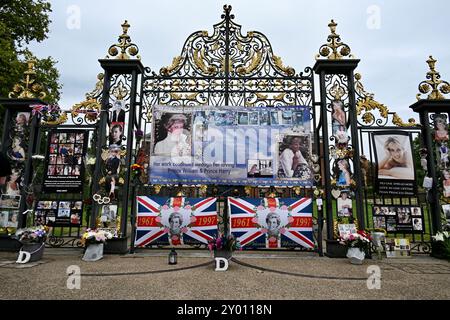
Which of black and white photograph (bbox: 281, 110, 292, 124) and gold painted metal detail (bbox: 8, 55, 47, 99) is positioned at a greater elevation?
gold painted metal detail (bbox: 8, 55, 47, 99)

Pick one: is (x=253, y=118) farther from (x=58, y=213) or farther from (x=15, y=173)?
(x=15, y=173)

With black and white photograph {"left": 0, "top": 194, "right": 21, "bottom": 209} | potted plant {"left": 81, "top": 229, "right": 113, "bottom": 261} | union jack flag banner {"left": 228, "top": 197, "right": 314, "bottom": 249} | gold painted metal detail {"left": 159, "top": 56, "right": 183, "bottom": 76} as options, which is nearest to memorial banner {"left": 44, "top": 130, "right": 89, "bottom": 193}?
black and white photograph {"left": 0, "top": 194, "right": 21, "bottom": 209}

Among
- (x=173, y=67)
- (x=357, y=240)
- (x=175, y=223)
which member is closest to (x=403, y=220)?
(x=357, y=240)

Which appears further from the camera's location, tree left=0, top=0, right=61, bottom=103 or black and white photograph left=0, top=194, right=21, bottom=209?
tree left=0, top=0, right=61, bottom=103

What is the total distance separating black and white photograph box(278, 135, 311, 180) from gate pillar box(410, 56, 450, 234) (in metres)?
3.57

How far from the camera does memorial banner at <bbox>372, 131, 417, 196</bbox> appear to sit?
26.3 ft

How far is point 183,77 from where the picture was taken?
8883mm

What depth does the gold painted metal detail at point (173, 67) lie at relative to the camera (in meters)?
8.88

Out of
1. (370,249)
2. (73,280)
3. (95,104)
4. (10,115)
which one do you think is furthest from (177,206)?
(10,115)

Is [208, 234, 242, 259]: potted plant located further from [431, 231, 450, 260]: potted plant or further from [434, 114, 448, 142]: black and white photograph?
[434, 114, 448, 142]: black and white photograph

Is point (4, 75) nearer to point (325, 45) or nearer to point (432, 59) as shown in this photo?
point (325, 45)

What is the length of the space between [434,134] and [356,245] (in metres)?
4.49

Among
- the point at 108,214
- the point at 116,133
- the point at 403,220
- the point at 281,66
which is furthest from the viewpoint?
the point at 281,66

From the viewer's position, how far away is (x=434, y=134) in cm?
844
